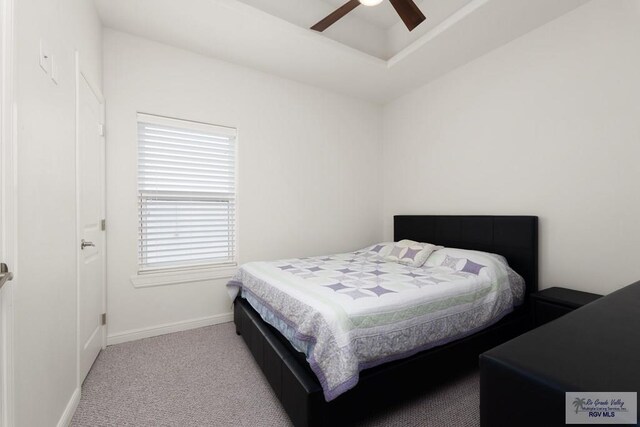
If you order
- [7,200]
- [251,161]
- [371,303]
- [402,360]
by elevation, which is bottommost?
[402,360]

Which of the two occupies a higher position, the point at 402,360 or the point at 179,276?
the point at 179,276

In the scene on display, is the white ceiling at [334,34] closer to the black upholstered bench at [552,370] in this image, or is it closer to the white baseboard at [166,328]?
the black upholstered bench at [552,370]

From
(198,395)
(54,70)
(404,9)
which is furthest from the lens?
(404,9)

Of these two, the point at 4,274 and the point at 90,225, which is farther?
the point at 90,225

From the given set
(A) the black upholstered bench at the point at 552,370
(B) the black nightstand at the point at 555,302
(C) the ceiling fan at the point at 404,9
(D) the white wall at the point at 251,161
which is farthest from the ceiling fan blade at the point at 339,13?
(B) the black nightstand at the point at 555,302

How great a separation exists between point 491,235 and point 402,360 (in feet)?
5.74

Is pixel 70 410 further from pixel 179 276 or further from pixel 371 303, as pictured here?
pixel 371 303

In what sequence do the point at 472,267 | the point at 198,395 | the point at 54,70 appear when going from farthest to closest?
the point at 472,267 < the point at 198,395 < the point at 54,70

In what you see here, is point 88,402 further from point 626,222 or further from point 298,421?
point 626,222

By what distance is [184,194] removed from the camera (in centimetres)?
289

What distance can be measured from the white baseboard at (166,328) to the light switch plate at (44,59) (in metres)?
2.25

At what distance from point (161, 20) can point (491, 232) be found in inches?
144

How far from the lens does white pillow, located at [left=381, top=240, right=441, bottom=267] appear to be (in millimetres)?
2727

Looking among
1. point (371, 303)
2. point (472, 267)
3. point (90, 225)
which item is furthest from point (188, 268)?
point (472, 267)
